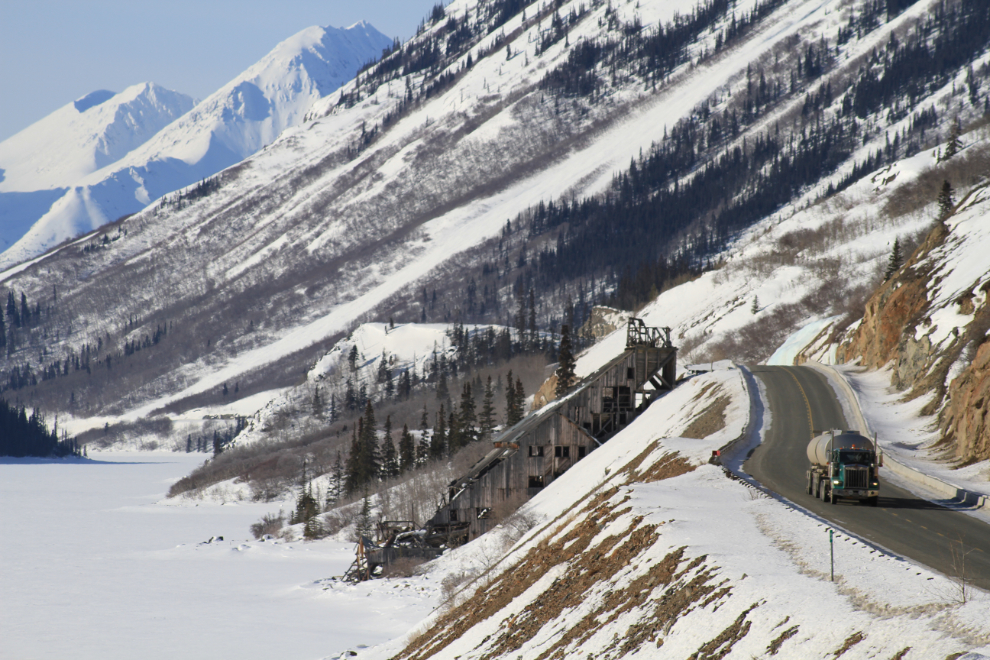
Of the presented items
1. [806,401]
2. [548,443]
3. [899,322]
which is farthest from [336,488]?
[899,322]

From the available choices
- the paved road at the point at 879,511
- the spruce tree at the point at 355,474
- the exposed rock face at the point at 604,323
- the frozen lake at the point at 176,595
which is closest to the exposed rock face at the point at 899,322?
the paved road at the point at 879,511

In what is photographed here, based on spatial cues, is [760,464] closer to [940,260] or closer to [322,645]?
[322,645]

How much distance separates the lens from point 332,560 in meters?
77.8

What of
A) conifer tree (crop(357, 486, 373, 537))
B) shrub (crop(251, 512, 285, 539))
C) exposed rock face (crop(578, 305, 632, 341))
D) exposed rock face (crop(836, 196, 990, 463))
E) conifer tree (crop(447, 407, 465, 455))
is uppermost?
exposed rock face (crop(578, 305, 632, 341))

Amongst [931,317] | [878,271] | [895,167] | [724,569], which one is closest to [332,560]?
[931,317]

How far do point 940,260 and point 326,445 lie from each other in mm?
110092

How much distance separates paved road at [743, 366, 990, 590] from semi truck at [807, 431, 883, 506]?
1.41 ft

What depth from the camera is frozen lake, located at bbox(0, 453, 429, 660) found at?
4991 centimetres

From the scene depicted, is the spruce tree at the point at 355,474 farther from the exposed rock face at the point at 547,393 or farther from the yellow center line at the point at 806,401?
the yellow center line at the point at 806,401

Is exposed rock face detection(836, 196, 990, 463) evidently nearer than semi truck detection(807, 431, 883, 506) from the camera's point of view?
No

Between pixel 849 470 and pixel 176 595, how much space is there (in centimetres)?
5442

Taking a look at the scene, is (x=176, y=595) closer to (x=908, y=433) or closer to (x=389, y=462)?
(x=389, y=462)

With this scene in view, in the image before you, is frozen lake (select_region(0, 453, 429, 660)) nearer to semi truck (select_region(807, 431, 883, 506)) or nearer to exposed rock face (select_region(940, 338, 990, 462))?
semi truck (select_region(807, 431, 883, 506))

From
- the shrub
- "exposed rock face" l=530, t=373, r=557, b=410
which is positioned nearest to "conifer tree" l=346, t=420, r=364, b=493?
the shrub
